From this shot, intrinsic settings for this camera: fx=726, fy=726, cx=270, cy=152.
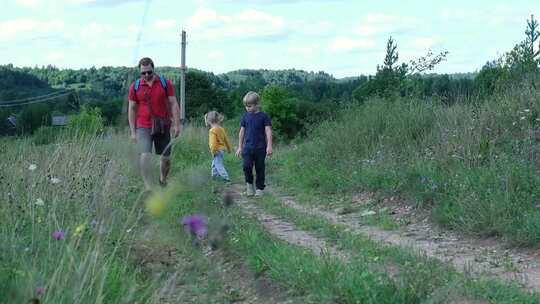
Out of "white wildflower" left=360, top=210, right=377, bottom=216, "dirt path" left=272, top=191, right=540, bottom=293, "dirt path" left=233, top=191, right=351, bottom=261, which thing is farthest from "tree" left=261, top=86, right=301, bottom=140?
"dirt path" left=272, top=191, right=540, bottom=293

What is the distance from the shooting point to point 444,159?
8.33 m

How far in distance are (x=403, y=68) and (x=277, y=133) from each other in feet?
73.9

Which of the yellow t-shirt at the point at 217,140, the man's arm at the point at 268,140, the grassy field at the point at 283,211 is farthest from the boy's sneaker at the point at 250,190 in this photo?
the yellow t-shirt at the point at 217,140

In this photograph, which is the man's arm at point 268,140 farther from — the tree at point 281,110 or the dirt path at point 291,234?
the tree at point 281,110

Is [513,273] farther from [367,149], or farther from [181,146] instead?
[181,146]

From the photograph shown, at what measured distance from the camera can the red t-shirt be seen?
8.23 metres

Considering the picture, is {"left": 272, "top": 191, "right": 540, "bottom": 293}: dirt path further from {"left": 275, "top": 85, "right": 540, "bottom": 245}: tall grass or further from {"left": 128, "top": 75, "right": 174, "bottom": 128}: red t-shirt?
{"left": 128, "top": 75, "right": 174, "bottom": 128}: red t-shirt

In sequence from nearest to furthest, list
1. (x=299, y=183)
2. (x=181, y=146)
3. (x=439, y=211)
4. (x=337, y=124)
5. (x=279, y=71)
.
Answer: (x=439, y=211) < (x=299, y=183) < (x=337, y=124) < (x=181, y=146) < (x=279, y=71)

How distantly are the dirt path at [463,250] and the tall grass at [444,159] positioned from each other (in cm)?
15

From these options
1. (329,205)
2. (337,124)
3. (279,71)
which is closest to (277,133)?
(279,71)

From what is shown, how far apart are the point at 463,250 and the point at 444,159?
271cm

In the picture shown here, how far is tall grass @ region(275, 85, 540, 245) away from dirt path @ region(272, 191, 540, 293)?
153mm

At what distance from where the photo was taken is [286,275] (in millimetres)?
4246

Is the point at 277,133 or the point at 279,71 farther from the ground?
the point at 279,71
